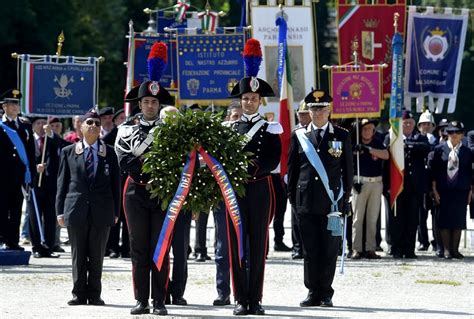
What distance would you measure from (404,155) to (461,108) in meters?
33.6

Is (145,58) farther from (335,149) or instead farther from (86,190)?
(335,149)

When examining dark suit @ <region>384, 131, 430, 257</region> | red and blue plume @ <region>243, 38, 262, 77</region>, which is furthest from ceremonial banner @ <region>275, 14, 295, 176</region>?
red and blue plume @ <region>243, 38, 262, 77</region>

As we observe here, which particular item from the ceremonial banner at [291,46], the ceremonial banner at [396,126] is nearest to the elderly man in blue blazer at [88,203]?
the ceremonial banner at [396,126]

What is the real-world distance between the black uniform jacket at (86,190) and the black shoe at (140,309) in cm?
129

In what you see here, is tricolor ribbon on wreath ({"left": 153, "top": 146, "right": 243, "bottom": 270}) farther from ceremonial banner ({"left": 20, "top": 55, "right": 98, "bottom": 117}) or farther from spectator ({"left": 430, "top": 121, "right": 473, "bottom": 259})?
spectator ({"left": 430, "top": 121, "right": 473, "bottom": 259})

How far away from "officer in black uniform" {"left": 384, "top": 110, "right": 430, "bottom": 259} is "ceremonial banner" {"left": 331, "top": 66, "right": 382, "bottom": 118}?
61cm

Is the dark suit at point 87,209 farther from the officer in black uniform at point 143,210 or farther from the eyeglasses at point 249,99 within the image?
the eyeglasses at point 249,99

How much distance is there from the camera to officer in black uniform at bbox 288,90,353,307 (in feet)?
43.9

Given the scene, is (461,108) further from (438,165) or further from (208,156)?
(208,156)

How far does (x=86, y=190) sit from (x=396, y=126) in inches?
292

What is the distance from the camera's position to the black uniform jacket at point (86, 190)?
13.3 meters

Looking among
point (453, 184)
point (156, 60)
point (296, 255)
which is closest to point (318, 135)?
point (156, 60)

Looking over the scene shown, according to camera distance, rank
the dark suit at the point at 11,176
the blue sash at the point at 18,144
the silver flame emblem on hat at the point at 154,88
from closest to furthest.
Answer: the silver flame emblem on hat at the point at 154,88 → the blue sash at the point at 18,144 → the dark suit at the point at 11,176

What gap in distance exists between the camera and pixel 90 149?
44.4 ft
